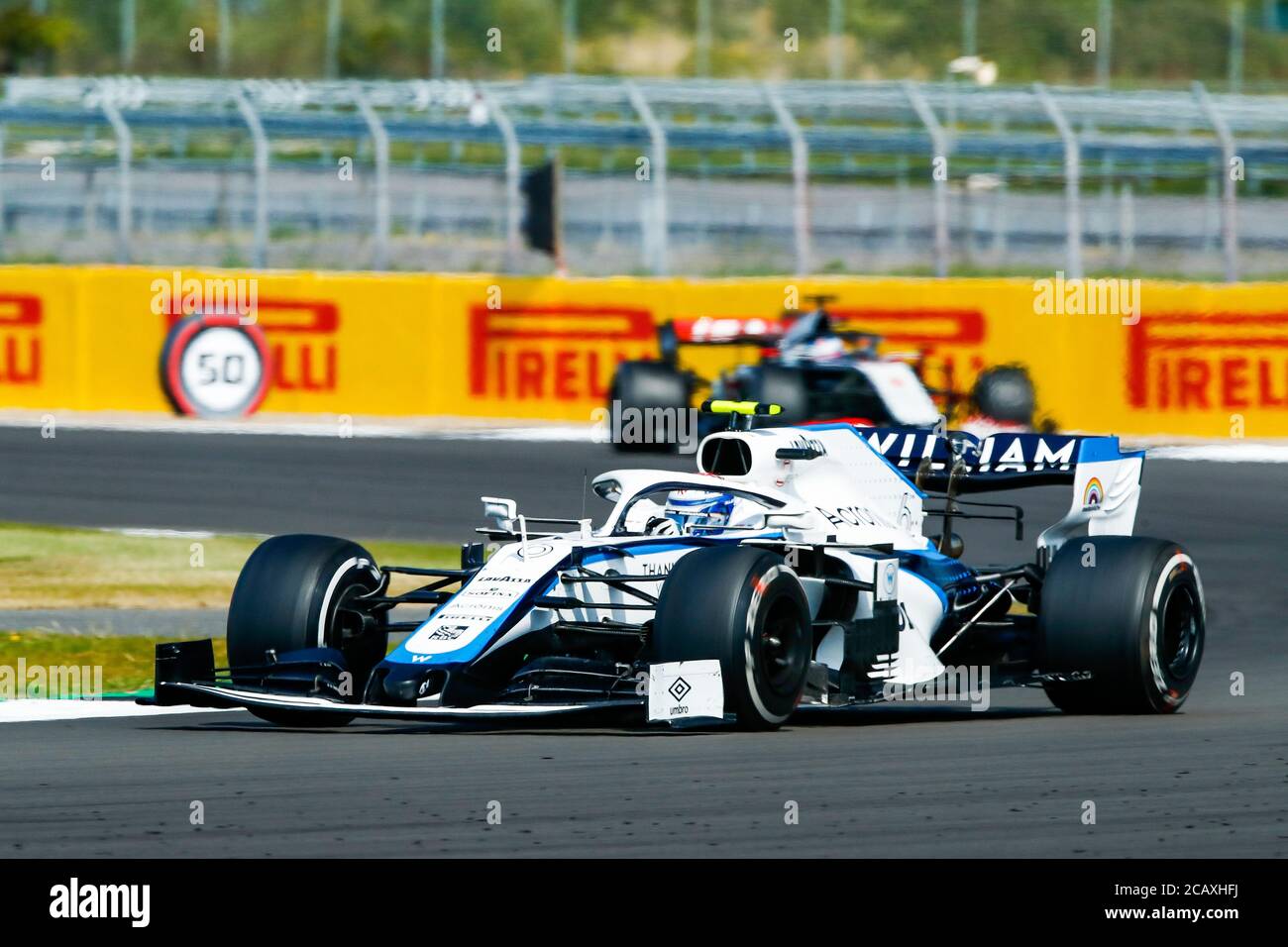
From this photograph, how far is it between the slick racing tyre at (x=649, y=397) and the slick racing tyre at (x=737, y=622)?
42.5ft

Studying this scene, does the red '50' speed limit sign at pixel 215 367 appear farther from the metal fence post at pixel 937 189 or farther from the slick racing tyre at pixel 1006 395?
the slick racing tyre at pixel 1006 395

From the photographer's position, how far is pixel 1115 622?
1025 centimetres

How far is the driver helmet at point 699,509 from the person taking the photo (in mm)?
10594

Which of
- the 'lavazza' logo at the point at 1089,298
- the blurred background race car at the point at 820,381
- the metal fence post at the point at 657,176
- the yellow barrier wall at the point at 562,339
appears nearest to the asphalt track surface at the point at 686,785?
the blurred background race car at the point at 820,381

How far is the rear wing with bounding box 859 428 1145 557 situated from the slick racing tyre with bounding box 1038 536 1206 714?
2.44ft

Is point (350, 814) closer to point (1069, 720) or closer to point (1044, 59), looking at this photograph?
point (1069, 720)

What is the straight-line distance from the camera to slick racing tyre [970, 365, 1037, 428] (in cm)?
2223

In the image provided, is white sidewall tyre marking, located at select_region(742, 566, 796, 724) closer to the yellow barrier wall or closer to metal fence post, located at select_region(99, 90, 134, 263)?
the yellow barrier wall
